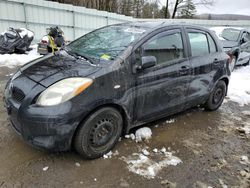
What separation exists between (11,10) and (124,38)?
10298 mm

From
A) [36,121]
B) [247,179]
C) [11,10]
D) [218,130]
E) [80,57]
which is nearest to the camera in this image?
[36,121]

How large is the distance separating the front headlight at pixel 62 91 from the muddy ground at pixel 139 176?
2.71ft

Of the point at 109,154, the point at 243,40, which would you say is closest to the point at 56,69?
the point at 109,154

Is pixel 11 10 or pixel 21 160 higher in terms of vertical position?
pixel 11 10

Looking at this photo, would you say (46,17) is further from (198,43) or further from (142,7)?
(142,7)

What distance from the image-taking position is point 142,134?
362 cm

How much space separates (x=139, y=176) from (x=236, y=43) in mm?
8073

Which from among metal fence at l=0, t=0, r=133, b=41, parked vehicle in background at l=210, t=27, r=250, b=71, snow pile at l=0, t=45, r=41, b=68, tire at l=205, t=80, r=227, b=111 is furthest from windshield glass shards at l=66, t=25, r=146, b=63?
metal fence at l=0, t=0, r=133, b=41

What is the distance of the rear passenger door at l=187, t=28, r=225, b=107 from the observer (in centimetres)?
401

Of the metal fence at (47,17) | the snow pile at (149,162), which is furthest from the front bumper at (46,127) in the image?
the metal fence at (47,17)

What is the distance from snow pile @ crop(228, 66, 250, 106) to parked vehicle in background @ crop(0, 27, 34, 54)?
325 inches

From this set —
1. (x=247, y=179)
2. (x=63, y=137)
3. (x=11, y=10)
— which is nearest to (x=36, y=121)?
(x=63, y=137)

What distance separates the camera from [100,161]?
302cm

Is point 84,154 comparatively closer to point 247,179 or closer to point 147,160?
point 147,160
